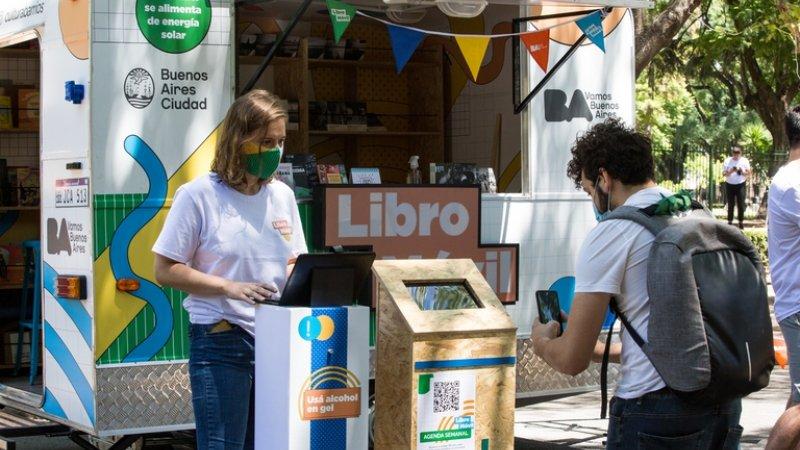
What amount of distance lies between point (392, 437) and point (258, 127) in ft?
4.23

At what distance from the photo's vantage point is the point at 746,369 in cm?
372

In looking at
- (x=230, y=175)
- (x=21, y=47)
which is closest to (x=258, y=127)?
(x=230, y=175)

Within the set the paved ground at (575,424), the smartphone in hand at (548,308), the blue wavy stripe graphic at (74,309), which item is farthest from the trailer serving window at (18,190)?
the smartphone in hand at (548,308)

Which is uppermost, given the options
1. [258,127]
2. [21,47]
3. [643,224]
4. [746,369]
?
[21,47]

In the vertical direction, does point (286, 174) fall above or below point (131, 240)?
above

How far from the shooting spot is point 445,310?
15.8 feet

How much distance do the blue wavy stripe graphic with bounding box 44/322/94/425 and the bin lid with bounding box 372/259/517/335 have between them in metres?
1.99

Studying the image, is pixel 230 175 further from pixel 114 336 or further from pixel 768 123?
pixel 768 123

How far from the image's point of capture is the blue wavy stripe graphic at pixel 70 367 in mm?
6137

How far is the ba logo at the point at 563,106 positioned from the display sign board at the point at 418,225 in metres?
0.77

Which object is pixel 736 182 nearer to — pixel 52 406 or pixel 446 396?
pixel 52 406

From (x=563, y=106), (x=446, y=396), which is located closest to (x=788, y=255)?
(x=446, y=396)

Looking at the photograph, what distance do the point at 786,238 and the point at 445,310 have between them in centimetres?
174

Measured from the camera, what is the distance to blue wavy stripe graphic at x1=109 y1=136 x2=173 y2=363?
6.07 meters
